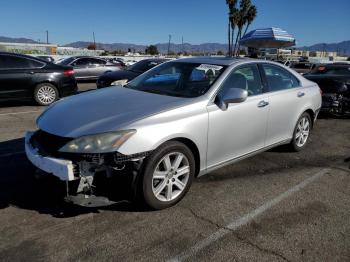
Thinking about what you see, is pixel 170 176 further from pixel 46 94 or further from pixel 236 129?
pixel 46 94

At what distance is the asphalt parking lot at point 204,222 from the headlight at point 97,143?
63 cm

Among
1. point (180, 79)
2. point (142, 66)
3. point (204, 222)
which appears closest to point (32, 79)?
point (142, 66)

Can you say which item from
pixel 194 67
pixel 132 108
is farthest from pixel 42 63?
Result: pixel 132 108

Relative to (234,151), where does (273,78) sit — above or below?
above

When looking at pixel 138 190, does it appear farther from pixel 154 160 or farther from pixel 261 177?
pixel 261 177

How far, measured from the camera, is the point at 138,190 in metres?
Answer: 3.24

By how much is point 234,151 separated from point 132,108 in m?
1.37

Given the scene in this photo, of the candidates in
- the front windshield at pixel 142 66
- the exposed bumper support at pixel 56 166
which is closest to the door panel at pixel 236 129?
the exposed bumper support at pixel 56 166

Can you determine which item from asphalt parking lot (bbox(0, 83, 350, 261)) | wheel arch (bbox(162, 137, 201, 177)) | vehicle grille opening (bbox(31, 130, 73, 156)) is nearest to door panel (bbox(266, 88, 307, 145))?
asphalt parking lot (bbox(0, 83, 350, 261))

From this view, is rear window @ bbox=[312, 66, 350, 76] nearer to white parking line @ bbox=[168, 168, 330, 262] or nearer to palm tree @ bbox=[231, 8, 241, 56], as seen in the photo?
white parking line @ bbox=[168, 168, 330, 262]

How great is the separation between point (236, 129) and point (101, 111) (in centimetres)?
158

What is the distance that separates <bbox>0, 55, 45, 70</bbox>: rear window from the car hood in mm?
5611

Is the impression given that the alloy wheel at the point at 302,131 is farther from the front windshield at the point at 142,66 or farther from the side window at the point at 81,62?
the side window at the point at 81,62

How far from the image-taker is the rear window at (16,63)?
880 cm
